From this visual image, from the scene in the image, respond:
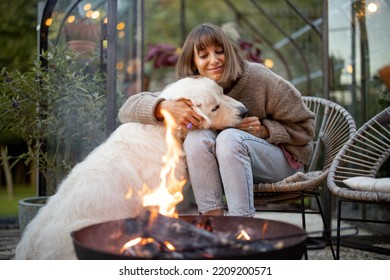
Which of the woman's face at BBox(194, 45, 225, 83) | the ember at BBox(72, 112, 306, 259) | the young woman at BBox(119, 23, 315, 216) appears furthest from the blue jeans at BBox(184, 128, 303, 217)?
the woman's face at BBox(194, 45, 225, 83)

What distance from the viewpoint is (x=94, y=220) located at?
2.03 metres

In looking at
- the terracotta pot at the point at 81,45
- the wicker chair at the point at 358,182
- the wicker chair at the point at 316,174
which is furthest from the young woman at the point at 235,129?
the terracotta pot at the point at 81,45

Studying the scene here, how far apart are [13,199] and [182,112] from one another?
84.1 inches

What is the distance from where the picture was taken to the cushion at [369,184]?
2137mm

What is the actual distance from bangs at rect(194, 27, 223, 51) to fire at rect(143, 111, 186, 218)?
1.63 ft

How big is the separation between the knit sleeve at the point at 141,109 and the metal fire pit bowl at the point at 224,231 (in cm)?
66

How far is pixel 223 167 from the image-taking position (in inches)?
89.5

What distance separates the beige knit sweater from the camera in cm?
262

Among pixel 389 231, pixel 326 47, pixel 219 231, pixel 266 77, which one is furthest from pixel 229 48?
pixel 389 231

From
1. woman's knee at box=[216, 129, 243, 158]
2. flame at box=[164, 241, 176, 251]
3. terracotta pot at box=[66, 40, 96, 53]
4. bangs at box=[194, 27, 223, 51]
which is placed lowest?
flame at box=[164, 241, 176, 251]

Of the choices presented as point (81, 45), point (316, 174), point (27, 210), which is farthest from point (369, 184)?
point (81, 45)

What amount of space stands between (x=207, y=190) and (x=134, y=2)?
241 centimetres

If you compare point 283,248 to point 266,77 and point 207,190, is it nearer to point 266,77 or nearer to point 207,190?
point 207,190

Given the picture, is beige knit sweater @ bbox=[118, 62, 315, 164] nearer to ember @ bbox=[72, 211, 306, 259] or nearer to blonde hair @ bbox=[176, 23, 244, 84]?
blonde hair @ bbox=[176, 23, 244, 84]
